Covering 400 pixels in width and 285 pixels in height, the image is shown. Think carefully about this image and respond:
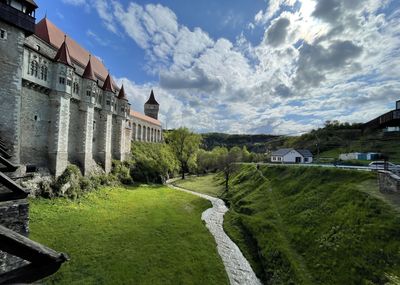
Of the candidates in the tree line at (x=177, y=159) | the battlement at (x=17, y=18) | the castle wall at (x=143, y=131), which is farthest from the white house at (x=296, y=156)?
the battlement at (x=17, y=18)

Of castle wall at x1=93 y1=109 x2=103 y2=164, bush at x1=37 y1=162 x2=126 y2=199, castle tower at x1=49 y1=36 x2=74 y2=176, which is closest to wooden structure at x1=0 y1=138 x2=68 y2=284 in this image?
bush at x1=37 y1=162 x2=126 y2=199

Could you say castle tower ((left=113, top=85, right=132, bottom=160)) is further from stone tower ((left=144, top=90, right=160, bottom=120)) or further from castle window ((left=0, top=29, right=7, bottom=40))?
stone tower ((left=144, top=90, right=160, bottom=120))

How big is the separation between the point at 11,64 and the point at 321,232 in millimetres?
32086

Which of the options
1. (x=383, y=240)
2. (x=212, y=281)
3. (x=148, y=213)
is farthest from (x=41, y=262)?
(x=148, y=213)

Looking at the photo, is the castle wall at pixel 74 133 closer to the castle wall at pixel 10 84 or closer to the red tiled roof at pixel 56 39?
the red tiled roof at pixel 56 39

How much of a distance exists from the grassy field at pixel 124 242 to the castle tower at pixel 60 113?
5.21m

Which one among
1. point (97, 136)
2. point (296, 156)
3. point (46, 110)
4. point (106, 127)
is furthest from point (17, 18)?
point (296, 156)

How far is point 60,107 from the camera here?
29.7 m

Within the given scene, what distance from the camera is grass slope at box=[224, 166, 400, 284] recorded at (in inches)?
641

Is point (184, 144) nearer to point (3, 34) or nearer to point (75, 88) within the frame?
point (75, 88)

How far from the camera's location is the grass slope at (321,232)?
16.3m

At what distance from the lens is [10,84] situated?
21875mm

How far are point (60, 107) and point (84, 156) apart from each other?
339 inches

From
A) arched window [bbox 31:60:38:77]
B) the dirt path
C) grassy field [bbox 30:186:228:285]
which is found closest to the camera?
grassy field [bbox 30:186:228:285]
